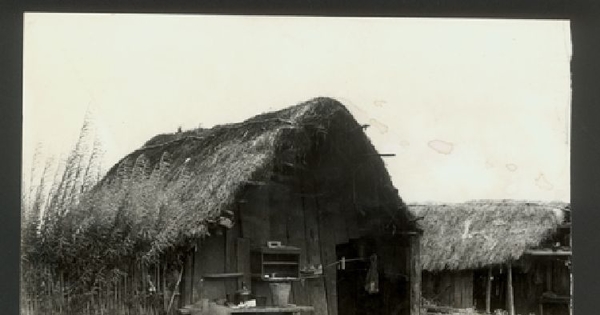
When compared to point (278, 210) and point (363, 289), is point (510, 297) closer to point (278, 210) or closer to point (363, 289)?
point (363, 289)

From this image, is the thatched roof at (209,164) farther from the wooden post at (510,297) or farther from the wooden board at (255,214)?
the wooden post at (510,297)

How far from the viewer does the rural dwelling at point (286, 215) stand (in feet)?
9.66

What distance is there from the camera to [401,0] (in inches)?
120

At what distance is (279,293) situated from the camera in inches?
119

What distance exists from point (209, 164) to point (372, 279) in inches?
29.8

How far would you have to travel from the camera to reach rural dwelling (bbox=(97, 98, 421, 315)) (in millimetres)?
2943

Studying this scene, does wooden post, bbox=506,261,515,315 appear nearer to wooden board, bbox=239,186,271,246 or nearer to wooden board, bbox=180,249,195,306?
wooden board, bbox=239,186,271,246

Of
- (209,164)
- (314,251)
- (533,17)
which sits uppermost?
(533,17)

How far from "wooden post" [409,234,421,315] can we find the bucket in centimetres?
48

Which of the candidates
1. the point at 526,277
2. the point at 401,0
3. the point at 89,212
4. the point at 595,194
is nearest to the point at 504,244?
the point at 526,277

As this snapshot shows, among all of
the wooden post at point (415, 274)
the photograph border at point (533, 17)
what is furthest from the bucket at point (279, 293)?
the photograph border at point (533, 17)

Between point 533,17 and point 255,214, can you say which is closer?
point 255,214

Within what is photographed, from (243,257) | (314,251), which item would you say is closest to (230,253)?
(243,257)

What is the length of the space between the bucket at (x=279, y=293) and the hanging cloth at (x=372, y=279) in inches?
12.1
